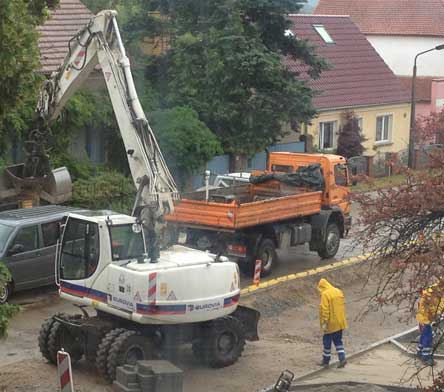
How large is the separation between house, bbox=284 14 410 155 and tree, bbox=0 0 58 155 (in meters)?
25.1

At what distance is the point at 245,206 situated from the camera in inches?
808

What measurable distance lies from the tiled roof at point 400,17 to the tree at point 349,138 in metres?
13.9

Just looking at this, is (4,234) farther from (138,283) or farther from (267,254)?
(267,254)

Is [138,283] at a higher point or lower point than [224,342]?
higher

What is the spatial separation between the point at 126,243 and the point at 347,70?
26.5 m

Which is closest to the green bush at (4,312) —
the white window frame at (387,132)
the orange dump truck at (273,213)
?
the orange dump truck at (273,213)

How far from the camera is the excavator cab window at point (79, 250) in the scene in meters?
15.0

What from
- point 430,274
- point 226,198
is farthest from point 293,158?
point 430,274

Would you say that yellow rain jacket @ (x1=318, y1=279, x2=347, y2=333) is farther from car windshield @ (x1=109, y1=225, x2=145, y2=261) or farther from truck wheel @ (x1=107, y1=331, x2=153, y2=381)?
car windshield @ (x1=109, y1=225, x2=145, y2=261)

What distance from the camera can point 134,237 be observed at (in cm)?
1520

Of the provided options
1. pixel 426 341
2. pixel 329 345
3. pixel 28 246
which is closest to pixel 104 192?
pixel 28 246

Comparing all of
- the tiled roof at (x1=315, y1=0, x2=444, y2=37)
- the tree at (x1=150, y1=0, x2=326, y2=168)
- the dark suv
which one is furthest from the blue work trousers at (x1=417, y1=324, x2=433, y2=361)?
the tiled roof at (x1=315, y1=0, x2=444, y2=37)

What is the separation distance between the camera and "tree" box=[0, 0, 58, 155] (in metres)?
10.9

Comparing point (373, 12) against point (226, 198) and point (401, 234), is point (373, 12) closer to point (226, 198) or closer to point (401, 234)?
point (226, 198)
